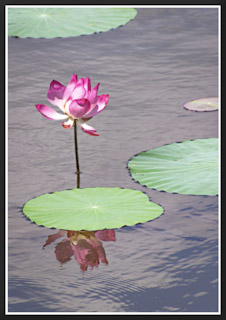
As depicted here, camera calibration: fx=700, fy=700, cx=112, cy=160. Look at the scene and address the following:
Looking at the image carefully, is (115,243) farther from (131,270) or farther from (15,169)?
(15,169)

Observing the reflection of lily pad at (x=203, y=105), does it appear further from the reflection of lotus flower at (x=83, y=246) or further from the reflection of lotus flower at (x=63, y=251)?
the reflection of lotus flower at (x=63, y=251)

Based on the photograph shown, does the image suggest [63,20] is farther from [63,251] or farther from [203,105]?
[63,251]

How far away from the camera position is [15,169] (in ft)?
8.18

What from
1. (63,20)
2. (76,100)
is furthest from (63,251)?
(63,20)

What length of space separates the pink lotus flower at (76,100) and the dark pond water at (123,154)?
216 mm

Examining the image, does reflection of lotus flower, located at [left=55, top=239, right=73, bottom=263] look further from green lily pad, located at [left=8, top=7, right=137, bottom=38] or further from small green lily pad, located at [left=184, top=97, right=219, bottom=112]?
green lily pad, located at [left=8, top=7, right=137, bottom=38]

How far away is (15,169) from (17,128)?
34cm

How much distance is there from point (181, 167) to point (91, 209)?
42 centimetres

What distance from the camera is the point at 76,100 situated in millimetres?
2252

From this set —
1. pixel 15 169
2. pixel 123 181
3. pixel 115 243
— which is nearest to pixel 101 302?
pixel 115 243

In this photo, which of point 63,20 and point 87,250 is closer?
point 87,250

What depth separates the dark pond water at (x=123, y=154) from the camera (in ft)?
5.91

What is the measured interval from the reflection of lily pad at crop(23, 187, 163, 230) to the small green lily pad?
78cm

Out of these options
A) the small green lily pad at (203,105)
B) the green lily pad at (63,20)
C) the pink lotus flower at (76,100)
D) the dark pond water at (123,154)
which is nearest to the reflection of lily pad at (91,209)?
the dark pond water at (123,154)
